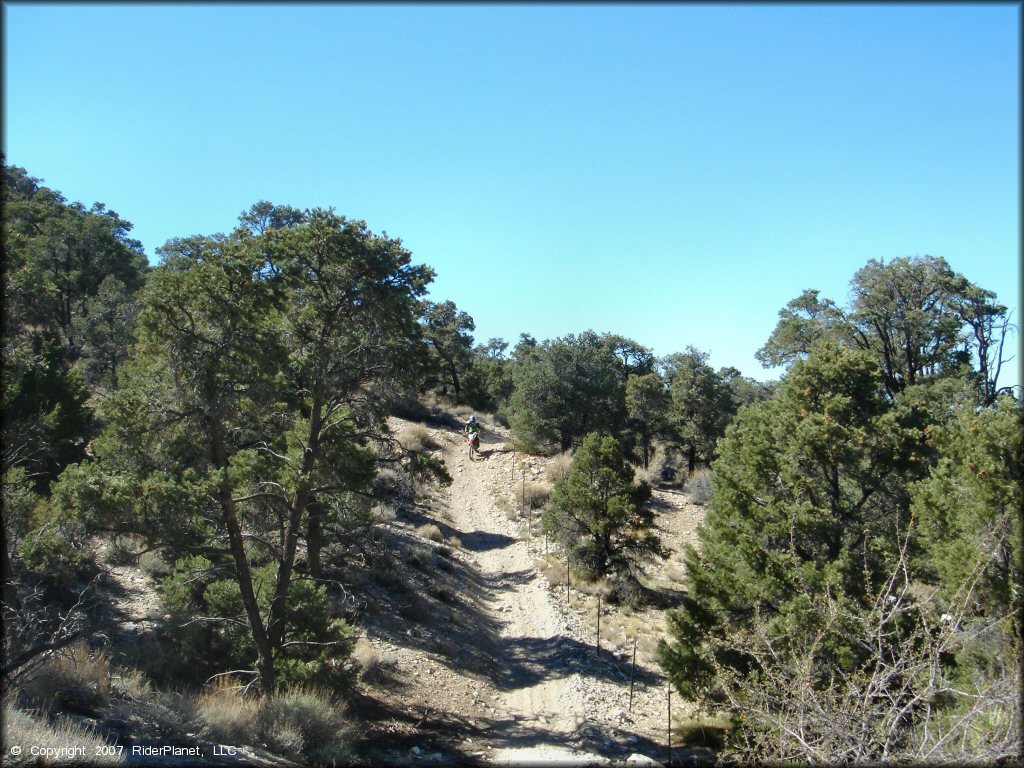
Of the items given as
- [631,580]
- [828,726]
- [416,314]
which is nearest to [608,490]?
[631,580]

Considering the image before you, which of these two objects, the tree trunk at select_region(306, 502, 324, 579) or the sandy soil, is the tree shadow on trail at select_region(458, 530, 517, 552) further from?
the tree trunk at select_region(306, 502, 324, 579)

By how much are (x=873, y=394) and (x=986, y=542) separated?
4.64m

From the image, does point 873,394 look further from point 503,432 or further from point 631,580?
point 503,432

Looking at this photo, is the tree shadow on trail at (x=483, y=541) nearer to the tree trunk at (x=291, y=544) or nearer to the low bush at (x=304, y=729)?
the tree trunk at (x=291, y=544)

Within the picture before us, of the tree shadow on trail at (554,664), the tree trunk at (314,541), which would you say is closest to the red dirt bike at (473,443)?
the tree shadow on trail at (554,664)

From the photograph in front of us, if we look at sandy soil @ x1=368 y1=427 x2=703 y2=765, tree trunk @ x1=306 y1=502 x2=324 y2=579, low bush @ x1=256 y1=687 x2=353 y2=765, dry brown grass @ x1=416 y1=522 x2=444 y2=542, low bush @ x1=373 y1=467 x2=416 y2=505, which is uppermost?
low bush @ x1=373 y1=467 x2=416 y2=505

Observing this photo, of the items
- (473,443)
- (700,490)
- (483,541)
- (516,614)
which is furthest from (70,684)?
(700,490)

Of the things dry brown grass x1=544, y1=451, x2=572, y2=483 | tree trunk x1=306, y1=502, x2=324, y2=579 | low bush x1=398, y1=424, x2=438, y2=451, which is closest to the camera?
tree trunk x1=306, y1=502, x2=324, y2=579

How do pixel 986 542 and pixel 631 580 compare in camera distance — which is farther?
pixel 631 580

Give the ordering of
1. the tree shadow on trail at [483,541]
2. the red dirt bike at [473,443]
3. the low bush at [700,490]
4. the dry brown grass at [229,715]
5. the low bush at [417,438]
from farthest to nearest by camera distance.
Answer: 1. the red dirt bike at [473,443]
2. the low bush at [417,438]
3. the low bush at [700,490]
4. the tree shadow on trail at [483,541]
5. the dry brown grass at [229,715]

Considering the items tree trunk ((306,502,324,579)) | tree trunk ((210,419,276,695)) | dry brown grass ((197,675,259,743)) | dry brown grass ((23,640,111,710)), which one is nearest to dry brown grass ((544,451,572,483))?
tree trunk ((306,502,324,579))

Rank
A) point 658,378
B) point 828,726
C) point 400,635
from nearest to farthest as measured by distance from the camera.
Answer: point 828,726, point 400,635, point 658,378

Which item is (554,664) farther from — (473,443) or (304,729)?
(473,443)

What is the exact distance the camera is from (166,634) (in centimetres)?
1207
